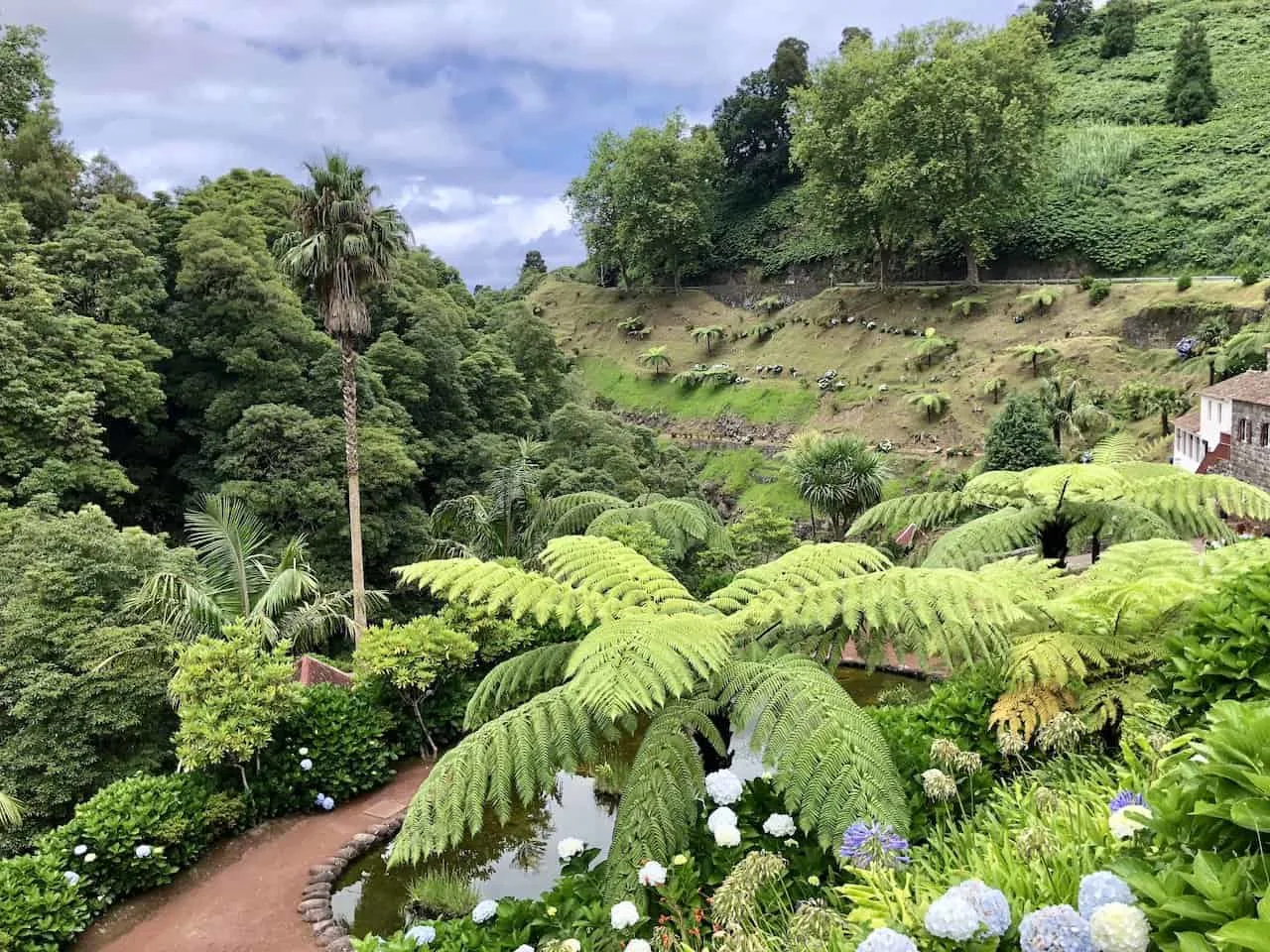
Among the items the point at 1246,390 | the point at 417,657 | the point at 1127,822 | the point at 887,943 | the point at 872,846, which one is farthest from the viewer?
the point at 1246,390

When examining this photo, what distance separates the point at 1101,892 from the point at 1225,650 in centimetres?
154

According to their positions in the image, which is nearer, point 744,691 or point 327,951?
point 744,691

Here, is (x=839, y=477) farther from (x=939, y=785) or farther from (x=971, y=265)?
(x=971, y=265)

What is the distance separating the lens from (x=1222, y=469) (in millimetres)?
13258

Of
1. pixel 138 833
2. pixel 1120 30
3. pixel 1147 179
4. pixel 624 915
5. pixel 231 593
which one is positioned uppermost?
pixel 1120 30

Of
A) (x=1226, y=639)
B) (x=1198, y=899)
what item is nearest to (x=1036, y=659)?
(x=1226, y=639)

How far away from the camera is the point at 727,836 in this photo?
3225 mm

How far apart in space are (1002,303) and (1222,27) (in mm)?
21961

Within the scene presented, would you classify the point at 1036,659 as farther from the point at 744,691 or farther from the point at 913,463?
the point at 913,463

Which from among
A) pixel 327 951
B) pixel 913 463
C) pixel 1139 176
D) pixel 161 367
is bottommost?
pixel 327 951

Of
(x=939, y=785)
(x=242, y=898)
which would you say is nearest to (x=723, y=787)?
(x=939, y=785)

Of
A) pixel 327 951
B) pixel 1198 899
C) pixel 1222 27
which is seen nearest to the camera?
pixel 1198 899

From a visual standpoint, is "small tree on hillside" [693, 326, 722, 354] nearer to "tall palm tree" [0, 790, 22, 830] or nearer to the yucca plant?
"tall palm tree" [0, 790, 22, 830]

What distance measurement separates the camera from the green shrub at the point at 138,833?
19.5 feet
